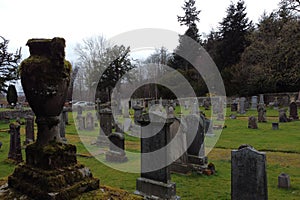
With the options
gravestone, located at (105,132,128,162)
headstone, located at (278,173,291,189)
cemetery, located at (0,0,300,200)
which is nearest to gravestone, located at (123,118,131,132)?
cemetery, located at (0,0,300,200)

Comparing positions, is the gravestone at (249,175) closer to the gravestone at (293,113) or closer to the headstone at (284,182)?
the headstone at (284,182)

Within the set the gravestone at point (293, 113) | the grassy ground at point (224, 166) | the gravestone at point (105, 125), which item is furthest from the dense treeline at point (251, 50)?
the gravestone at point (105, 125)

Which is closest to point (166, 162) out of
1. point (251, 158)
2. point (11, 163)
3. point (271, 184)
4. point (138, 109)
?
point (251, 158)

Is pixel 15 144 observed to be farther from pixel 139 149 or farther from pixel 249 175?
pixel 249 175

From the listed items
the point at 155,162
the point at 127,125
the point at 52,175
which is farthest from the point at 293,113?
the point at 52,175

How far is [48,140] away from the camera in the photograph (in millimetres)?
3504

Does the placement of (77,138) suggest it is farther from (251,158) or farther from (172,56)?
(172,56)

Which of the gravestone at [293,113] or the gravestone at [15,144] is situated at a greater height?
the gravestone at [293,113]

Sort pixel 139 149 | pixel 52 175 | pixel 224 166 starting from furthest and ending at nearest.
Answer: pixel 139 149 → pixel 224 166 → pixel 52 175

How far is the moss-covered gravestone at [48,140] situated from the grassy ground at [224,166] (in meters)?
0.33

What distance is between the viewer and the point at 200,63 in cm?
4434

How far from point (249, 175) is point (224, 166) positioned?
415 cm

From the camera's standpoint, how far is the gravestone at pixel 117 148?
936 centimetres

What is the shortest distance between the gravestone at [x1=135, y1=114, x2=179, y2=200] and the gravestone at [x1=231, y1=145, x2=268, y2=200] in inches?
59.3
